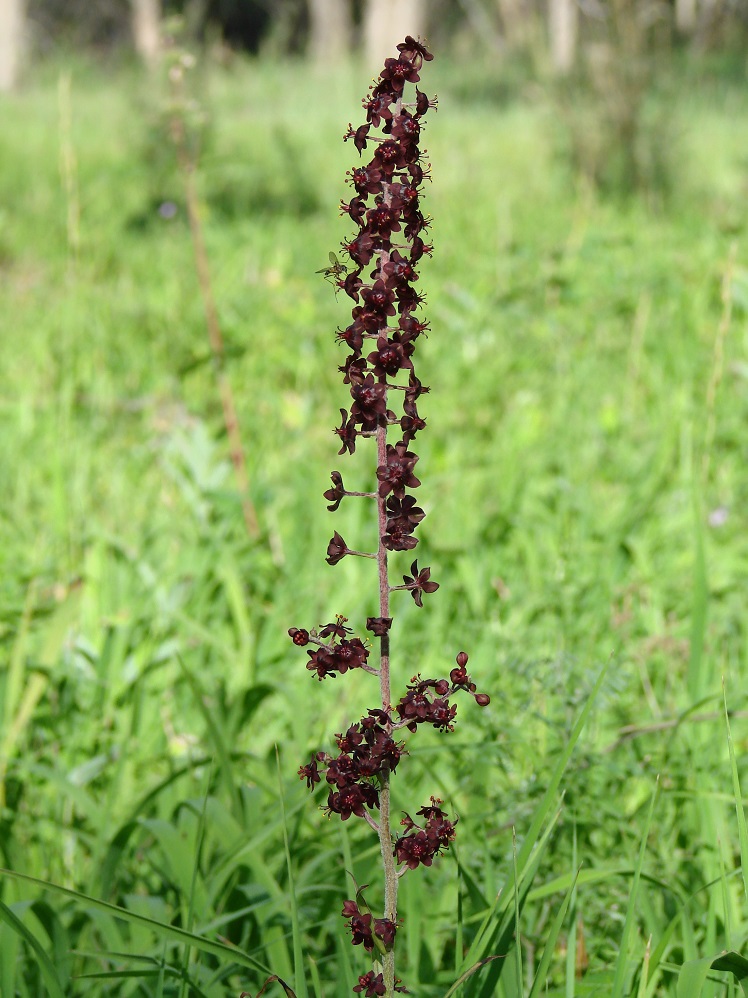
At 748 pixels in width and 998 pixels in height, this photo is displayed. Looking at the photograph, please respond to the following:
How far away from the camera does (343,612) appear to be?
114 inches

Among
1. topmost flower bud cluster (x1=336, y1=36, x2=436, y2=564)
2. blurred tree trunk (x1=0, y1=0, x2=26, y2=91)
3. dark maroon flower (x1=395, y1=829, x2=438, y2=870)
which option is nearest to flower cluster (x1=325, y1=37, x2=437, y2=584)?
topmost flower bud cluster (x1=336, y1=36, x2=436, y2=564)

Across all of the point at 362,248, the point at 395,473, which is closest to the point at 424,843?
the point at 395,473

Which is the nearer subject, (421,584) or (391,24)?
(421,584)

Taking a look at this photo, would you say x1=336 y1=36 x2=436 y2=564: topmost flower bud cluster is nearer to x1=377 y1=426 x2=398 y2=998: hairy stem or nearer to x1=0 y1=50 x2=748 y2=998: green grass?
x1=377 y1=426 x2=398 y2=998: hairy stem

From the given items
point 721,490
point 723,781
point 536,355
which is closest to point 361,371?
point 723,781

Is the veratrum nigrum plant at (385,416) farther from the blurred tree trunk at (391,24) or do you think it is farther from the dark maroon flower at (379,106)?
the blurred tree trunk at (391,24)

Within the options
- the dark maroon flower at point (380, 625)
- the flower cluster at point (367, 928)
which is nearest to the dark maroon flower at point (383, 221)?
the dark maroon flower at point (380, 625)

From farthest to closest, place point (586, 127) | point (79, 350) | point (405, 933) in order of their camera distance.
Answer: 1. point (586, 127)
2. point (79, 350)
3. point (405, 933)

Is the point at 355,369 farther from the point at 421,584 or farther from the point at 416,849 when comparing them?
the point at 416,849

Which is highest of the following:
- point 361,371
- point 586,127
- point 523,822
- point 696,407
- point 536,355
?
point 586,127

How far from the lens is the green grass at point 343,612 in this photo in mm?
1624

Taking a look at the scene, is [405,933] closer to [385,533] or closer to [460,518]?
[385,533]

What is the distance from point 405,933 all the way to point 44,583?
159 centimetres

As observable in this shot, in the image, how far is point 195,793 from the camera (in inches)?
82.7
